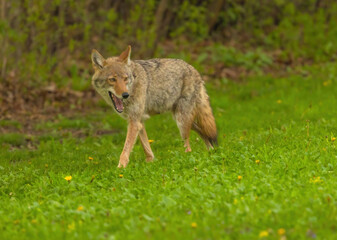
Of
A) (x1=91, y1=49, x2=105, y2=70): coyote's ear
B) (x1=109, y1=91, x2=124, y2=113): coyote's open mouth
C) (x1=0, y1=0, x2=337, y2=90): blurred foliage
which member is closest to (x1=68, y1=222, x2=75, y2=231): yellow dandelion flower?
(x1=109, y1=91, x2=124, y2=113): coyote's open mouth

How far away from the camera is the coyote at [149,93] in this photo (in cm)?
822

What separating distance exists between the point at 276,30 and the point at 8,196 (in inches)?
544

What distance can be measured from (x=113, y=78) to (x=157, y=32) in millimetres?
8573

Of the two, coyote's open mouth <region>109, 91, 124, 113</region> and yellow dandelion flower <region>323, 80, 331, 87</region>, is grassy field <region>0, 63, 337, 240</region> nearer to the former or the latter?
coyote's open mouth <region>109, 91, 124, 113</region>

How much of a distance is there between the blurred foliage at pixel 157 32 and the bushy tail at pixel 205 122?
4934 mm

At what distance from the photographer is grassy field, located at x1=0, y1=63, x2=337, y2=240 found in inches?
195

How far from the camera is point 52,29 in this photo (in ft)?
48.4

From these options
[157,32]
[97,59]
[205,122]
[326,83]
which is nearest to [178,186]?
[97,59]

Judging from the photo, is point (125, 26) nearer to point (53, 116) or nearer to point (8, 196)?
point (53, 116)

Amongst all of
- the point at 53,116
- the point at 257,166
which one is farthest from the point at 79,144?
the point at 257,166

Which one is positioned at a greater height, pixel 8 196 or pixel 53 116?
pixel 8 196

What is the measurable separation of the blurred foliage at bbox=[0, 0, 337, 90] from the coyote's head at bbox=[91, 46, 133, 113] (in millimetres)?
5954

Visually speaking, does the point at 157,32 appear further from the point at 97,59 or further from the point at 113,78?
the point at 113,78

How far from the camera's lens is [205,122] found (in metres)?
9.26
